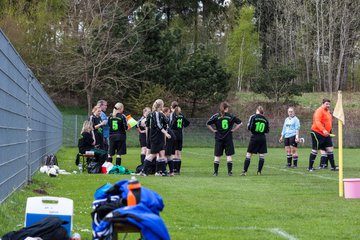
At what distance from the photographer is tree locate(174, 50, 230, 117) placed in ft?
169

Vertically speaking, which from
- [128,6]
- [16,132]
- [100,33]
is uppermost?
[128,6]

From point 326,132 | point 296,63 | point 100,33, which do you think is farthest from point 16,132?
point 296,63

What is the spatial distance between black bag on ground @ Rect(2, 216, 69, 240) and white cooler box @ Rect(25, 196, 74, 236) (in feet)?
2.15

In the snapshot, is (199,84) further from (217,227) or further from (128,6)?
(217,227)

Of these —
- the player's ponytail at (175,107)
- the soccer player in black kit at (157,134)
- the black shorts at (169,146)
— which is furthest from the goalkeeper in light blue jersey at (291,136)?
the soccer player in black kit at (157,134)

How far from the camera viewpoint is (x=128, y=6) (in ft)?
189

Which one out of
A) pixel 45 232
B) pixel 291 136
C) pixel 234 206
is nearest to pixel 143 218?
pixel 45 232

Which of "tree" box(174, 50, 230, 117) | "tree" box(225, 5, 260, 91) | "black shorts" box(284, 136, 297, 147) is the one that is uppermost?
"tree" box(225, 5, 260, 91)

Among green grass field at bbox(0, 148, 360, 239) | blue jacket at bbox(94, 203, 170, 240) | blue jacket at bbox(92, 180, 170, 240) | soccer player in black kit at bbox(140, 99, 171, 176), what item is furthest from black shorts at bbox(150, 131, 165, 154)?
blue jacket at bbox(94, 203, 170, 240)

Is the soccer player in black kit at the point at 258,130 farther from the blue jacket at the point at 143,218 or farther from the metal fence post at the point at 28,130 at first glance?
the blue jacket at the point at 143,218

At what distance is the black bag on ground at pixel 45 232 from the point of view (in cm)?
642

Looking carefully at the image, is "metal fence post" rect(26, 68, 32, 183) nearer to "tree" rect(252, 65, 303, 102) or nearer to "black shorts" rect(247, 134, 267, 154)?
"black shorts" rect(247, 134, 267, 154)

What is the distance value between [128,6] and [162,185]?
143 ft

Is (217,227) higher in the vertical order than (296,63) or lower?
lower
